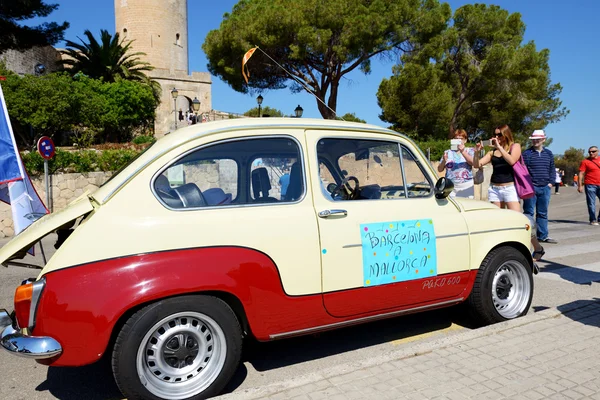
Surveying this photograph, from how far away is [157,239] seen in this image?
115 inches

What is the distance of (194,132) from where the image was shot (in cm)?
325

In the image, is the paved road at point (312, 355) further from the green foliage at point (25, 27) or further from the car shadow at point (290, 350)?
the green foliage at point (25, 27)

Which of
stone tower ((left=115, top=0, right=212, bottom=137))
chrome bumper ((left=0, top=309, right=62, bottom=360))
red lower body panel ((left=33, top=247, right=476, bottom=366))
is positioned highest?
stone tower ((left=115, top=0, right=212, bottom=137))

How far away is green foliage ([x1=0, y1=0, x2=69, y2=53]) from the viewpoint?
26859 millimetres

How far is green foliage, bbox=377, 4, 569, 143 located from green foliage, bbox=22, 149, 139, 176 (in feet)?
64.7

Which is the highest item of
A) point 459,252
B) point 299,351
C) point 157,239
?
point 157,239

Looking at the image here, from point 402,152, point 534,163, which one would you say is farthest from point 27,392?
point 534,163

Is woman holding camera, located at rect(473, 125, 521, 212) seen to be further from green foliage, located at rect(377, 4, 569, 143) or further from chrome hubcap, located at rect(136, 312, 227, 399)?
green foliage, located at rect(377, 4, 569, 143)

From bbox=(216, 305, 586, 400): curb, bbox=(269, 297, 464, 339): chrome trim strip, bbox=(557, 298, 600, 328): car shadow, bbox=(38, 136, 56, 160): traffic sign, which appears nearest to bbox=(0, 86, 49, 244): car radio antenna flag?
bbox=(269, 297, 464, 339): chrome trim strip

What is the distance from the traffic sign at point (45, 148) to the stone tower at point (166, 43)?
35953 mm

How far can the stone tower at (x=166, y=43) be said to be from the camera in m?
50.2

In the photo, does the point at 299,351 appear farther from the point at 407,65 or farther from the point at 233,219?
the point at 407,65

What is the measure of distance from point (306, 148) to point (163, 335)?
5.19 feet

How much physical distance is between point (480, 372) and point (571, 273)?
4075 mm
